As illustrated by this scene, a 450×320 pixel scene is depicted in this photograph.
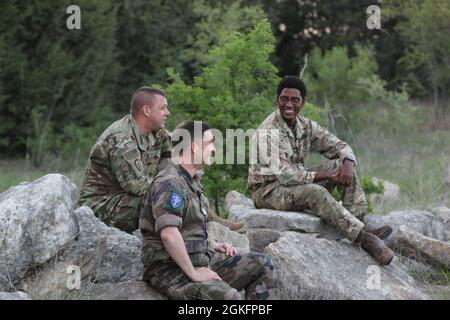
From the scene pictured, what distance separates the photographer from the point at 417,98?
25.9 meters

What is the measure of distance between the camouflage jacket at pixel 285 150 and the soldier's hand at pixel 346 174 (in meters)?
0.15

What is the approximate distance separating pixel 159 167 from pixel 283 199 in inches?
46.5

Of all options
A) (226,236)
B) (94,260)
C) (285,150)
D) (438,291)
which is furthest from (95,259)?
(438,291)

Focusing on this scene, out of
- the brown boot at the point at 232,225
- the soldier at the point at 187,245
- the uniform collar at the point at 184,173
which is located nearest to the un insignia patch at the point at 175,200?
the soldier at the point at 187,245

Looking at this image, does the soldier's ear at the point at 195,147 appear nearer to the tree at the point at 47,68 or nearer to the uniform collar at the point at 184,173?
the uniform collar at the point at 184,173

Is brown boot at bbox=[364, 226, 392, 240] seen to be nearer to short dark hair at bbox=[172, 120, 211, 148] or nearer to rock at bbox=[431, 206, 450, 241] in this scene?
rock at bbox=[431, 206, 450, 241]

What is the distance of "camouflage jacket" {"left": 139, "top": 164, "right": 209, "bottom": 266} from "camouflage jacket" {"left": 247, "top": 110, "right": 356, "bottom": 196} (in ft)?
6.34

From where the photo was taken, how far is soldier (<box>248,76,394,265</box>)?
7055 millimetres

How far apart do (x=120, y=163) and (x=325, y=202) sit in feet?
5.98

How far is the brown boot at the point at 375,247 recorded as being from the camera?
21.8 ft

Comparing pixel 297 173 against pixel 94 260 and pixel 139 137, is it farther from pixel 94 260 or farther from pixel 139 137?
pixel 94 260

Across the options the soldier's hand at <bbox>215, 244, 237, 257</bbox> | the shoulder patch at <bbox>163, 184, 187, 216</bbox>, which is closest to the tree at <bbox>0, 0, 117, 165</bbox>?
the soldier's hand at <bbox>215, 244, 237, 257</bbox>

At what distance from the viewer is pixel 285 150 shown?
24.3ft
